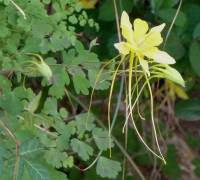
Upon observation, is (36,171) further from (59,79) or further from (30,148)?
(59,79)

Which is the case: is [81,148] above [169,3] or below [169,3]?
below

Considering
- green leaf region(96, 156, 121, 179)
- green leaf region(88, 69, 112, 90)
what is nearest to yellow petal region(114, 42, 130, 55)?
green leaf region(88, 69, 112, 90)

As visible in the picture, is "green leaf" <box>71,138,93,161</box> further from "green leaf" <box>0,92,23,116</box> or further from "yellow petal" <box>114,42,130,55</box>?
"yellow petal" <box>114,42,130,55</box>

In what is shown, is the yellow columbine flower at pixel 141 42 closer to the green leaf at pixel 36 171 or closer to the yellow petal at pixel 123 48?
the yellow petal at pixel 123 48

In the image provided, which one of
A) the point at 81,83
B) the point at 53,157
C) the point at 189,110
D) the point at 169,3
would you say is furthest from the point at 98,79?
the point at 189,110

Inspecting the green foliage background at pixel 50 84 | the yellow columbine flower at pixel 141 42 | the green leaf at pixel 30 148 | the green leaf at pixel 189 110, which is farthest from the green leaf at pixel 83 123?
the green leaf at pixel 189 110

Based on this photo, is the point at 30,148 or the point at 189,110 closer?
the point at 30,148
